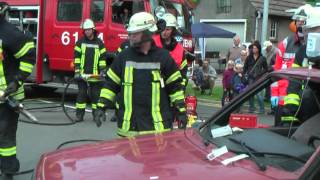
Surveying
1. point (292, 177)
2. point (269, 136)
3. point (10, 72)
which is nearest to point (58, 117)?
point (10, 72)

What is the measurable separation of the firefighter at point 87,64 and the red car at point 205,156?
6.46 m

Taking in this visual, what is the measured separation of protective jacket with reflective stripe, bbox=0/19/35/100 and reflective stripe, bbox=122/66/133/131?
4.06ft

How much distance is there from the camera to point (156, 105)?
4.94 metres

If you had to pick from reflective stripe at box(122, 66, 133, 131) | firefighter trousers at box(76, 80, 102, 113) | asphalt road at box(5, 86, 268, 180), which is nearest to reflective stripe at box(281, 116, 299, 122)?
reflective stripe at box(122, 66, 133, 131)

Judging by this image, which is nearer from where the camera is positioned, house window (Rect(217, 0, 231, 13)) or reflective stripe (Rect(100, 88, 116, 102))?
reflective stripe (Rect(100, 88, 116, 102))

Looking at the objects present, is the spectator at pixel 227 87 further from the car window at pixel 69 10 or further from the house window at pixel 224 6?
the house window at pixel 224 6

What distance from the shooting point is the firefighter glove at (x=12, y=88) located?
5516 millimetres

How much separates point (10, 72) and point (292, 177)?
12.2 ft

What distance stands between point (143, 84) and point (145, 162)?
6.02 feet

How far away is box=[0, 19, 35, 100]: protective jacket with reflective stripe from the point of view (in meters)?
5.57

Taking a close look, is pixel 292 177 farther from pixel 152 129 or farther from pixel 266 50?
pixel 266 50

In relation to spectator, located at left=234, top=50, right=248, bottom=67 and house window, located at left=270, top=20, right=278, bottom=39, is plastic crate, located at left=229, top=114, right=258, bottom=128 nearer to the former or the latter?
spectator, located at left=234, top=50, right=248, bottom=67

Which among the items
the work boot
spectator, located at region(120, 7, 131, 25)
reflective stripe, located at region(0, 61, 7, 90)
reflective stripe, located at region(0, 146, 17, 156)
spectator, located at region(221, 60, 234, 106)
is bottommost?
the work boot

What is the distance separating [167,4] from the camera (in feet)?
44.2
